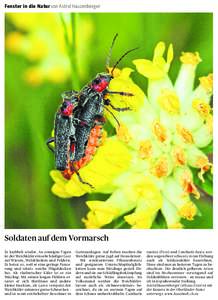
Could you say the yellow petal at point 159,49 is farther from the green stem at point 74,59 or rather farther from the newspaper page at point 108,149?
the green stem at point 74,59

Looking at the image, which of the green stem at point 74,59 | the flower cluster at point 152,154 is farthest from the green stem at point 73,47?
the flower cluster at point 152,154

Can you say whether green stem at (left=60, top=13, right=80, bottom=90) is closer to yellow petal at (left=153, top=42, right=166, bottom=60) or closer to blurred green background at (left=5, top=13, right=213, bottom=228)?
blurred green background at (left=5, top=13, right=213, bottom=228)

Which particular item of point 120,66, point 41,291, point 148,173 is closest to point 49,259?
point 41,291

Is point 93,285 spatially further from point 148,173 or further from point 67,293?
point 148,173

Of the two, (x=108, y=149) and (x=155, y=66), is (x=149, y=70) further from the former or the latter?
(x=108, y=149)

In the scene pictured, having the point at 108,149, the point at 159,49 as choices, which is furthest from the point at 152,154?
the point at 159,49
